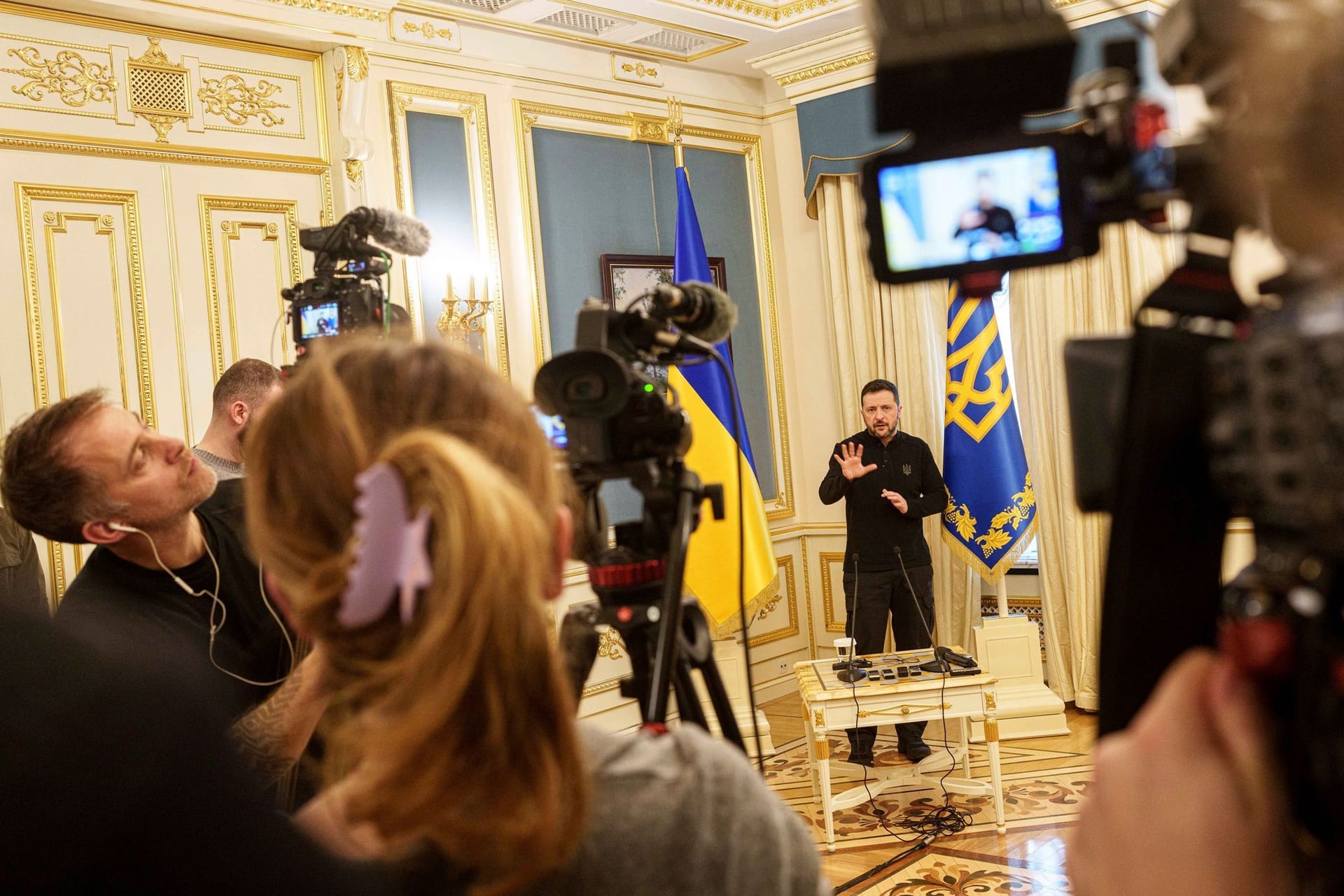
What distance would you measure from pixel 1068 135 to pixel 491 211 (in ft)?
14.1

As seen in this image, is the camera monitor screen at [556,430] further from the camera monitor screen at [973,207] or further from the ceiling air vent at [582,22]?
the ceiling air vent at [582,22]

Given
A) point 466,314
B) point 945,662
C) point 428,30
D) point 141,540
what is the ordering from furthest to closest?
point 428,30 → point 466,314 → point 945,662 → point 141,540

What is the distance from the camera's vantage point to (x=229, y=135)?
404cm

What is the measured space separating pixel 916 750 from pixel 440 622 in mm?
4044

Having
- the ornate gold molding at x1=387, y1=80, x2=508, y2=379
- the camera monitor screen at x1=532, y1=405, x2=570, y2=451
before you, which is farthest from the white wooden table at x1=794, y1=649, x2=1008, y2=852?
the camera monitor screen at x1=532, y1=405, x2=570, y2=451

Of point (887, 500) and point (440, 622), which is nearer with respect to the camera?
point (440, 622)

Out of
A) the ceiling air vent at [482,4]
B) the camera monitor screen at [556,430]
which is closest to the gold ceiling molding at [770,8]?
the ceiling air vent at [482,4]

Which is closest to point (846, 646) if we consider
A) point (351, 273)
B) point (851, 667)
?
point (851, 667)

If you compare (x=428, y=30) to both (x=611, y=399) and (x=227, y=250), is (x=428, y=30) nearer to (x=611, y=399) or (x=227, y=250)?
(x=227, y=250)

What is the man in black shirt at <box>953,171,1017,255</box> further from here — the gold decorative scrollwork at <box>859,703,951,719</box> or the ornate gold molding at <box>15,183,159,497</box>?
the ornate gold molding at <box>15,183,159,497</box>

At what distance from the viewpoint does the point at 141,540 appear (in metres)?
1.80

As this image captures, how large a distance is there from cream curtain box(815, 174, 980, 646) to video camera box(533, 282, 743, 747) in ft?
13.1

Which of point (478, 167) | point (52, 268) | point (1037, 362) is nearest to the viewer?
point (52, 268)

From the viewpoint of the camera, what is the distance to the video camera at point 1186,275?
0.48 metres
